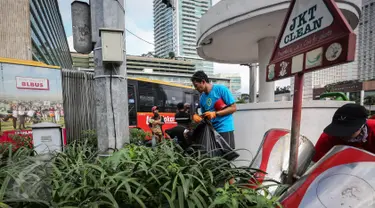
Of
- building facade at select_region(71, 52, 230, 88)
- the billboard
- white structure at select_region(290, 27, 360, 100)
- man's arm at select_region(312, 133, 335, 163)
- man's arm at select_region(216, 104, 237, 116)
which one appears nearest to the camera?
man's arm at select_region(312, 133, 335, 163)

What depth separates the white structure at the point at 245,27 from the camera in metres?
3.19

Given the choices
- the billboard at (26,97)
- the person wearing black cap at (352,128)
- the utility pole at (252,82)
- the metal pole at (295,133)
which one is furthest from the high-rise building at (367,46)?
the billboard at (26,97)

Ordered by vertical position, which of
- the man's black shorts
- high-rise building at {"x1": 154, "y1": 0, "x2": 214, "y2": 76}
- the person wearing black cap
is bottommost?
the man's black shorts

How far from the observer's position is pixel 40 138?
302 centimetres

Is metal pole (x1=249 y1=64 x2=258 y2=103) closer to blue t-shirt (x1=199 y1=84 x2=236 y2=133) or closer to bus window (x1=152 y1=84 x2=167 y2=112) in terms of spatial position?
bus window (x1=152 y1=84 x2=167 y2=112)

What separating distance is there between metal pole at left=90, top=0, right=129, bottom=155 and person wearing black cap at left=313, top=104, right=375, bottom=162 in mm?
1894

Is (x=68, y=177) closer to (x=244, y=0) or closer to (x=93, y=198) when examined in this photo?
(x=93, y=198)

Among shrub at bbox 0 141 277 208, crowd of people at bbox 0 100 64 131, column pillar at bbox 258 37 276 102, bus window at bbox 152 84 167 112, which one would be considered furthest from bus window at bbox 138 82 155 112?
shrub at bbox 0 141 277 208

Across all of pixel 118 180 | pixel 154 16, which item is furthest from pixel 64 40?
pixel 118 180

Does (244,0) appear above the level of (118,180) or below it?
above

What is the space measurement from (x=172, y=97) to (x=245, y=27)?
23.3ft

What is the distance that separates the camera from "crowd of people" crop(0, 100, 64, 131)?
449 centimetres

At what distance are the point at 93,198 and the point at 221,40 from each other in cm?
424

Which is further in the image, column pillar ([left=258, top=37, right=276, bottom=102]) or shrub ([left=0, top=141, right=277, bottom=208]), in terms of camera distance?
column pillar ([left=258, top=37, right=276, bottom=102])
